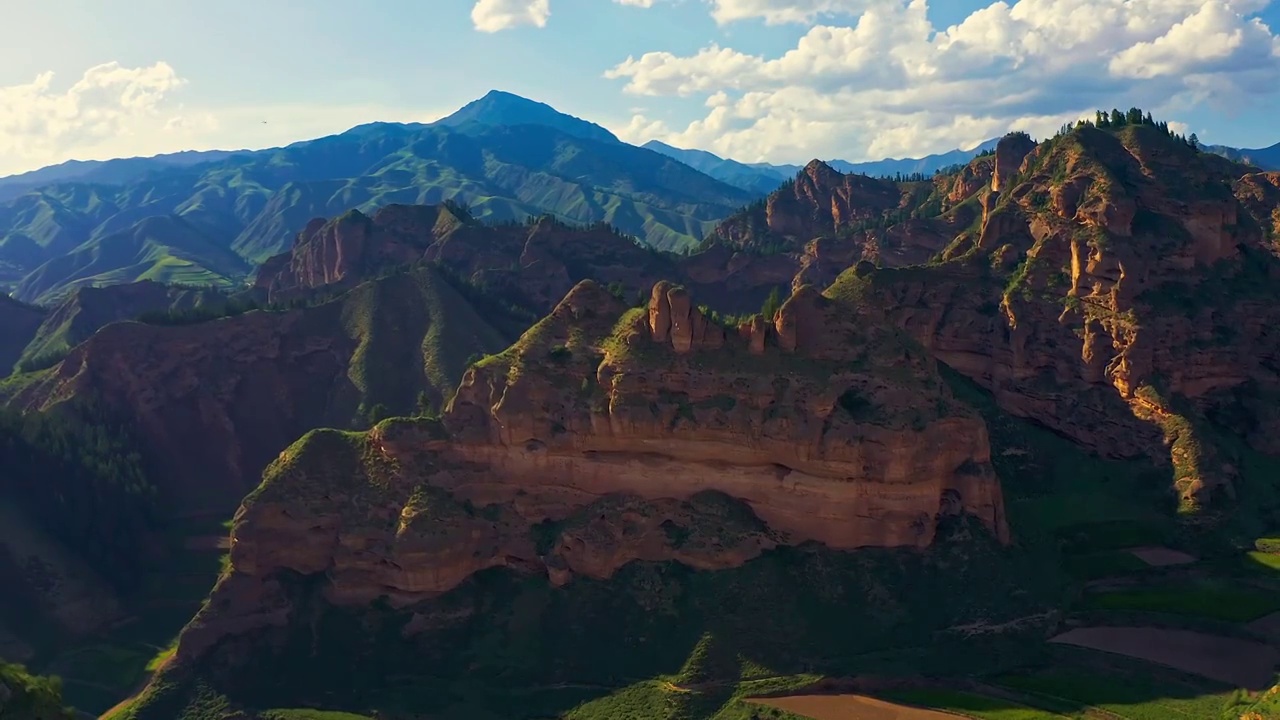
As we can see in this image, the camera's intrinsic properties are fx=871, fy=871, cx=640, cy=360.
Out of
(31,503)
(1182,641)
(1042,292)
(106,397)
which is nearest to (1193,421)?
(1042,292)

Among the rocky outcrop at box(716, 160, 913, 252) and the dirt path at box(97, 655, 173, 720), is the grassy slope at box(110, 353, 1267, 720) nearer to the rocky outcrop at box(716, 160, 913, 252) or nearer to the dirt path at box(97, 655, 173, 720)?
the dirt path at box(97, 655, 173, 720)

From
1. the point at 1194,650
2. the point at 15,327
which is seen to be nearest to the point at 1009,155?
the point at 1194,650

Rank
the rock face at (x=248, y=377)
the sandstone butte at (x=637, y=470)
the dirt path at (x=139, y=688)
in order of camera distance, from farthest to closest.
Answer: the rock face at (x=248, y=377)
the sandstone butte at (x=637, y=470)
the dirt path at (x=139, y=688)

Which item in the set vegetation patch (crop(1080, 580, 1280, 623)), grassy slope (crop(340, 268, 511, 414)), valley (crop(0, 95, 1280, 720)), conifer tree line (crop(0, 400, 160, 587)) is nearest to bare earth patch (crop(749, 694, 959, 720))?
valley (crop(0, 95, 1280, 720))

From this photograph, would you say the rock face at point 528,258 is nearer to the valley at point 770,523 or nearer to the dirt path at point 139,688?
the valley at point 770,523

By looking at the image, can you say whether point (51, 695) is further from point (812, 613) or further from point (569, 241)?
point (569, 241)

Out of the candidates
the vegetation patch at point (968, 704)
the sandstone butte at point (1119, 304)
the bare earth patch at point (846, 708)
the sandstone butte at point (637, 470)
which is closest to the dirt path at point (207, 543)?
the sandstone butte at point (637, 470)
